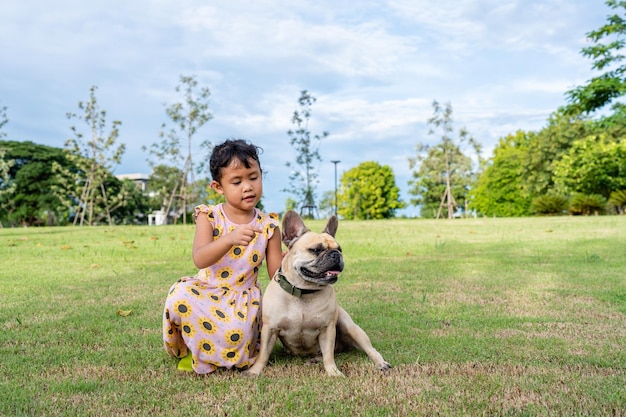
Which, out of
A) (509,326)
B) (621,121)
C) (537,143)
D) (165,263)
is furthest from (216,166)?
(537,143)

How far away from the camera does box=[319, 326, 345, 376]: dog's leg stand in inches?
140

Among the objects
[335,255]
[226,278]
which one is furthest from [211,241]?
[335,255]

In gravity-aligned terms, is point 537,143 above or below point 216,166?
above

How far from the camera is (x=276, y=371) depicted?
11.8 ft

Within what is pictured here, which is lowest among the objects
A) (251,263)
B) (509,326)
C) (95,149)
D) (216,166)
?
(509,326)

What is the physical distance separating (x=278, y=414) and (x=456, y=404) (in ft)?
3.11

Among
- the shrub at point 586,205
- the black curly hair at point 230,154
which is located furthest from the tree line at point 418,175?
the black curly hair at point 230,154

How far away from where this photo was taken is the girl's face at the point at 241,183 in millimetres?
3688

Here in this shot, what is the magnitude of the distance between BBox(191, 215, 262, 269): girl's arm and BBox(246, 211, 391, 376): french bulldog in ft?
1.00

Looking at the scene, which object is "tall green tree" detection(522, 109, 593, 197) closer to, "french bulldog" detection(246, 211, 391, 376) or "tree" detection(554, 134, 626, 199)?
"tree" detection(554, 134, 626, 199)

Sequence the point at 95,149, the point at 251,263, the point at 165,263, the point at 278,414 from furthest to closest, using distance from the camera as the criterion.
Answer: the point at 95,149 < the point at 165,263 < the point at 251,263 < the point at 278,414

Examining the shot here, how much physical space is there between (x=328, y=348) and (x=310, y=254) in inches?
25.9

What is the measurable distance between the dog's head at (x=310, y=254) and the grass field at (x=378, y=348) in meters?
0.64

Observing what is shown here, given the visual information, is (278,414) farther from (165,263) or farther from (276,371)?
(165,263)
